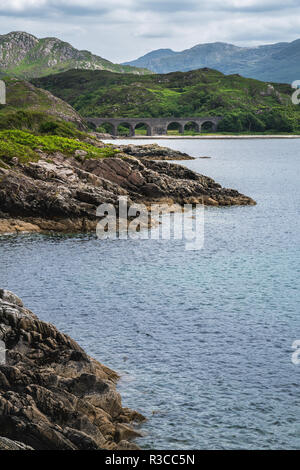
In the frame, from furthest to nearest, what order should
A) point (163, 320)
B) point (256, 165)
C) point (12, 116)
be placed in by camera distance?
1. point (256, 165)
2. point (12, 116)
3. point (163, 320)

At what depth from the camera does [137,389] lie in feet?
107

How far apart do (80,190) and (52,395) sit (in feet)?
177

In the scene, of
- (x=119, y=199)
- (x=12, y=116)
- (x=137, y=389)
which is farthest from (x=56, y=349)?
(x=12, y=116)

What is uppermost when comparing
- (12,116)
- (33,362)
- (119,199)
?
(12,116)

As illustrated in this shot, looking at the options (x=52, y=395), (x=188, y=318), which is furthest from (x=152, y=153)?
(x=52, y=395)

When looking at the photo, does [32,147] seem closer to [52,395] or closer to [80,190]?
[80,190]

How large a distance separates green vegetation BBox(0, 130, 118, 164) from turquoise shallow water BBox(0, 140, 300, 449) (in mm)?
20380

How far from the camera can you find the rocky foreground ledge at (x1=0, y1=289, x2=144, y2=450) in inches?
981

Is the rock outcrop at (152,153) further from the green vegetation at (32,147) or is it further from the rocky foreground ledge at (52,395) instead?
the rocky foreground ledge at (52,395)

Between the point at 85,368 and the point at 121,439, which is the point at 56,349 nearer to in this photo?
the point at 85,368

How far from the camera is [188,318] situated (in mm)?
43688

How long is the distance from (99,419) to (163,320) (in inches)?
634

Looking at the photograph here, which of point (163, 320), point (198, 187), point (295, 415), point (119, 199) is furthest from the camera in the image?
point (198, 187)

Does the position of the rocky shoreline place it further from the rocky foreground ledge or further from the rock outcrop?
the rock outcrop
